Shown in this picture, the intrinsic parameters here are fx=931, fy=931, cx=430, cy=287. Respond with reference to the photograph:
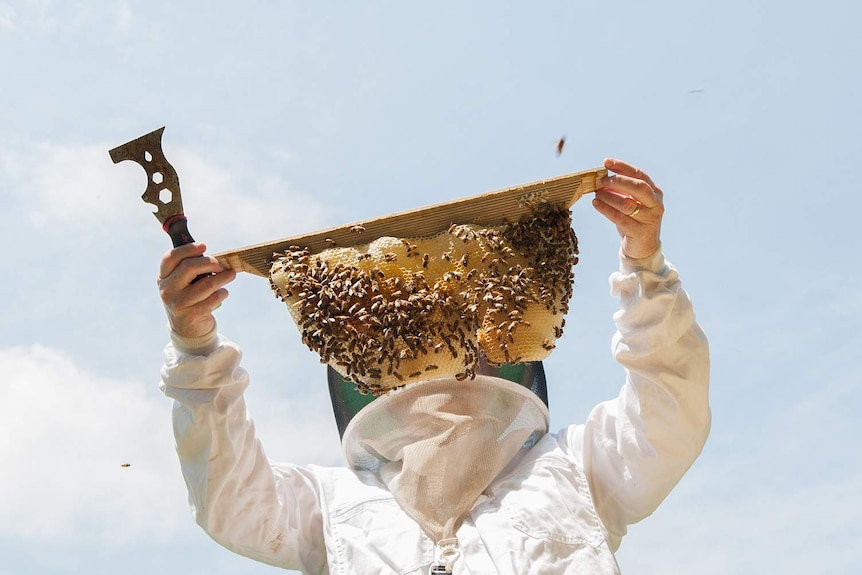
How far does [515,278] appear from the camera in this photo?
3.39 meters

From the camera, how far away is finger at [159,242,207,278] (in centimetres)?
346

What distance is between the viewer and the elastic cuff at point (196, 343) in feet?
11.7

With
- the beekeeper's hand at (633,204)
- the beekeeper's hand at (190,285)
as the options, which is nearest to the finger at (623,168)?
the beekeeper's hand at (633,204)

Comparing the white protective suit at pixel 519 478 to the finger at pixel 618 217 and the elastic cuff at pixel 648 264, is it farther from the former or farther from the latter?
the finger at pixel 618 217

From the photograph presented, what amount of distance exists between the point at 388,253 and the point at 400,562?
1.12 meters

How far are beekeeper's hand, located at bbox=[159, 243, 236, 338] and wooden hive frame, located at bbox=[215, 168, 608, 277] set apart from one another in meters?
0.07

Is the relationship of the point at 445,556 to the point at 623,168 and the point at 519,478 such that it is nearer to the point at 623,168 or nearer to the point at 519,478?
the point at 519,478

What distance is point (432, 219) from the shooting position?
3514 mm

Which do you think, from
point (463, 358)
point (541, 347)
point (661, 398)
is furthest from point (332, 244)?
point (661, 398)

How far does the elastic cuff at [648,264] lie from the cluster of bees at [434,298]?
0.71 ft

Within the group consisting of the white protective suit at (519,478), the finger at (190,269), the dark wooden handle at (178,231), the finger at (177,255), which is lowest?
the white protective suit at (519,478)

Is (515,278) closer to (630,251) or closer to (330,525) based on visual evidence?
(630,251)

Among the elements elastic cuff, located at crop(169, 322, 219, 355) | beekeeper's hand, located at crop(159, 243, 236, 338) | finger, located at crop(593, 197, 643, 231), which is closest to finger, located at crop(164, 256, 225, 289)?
beekeeper's hand, located at crop(159, 243, 236, 338)

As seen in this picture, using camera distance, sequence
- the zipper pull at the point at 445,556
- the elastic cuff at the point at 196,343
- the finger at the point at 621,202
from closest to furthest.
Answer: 1. the zipper pull at the point at 445,556
2. the finger at the point at 621,202
3. the elastic cuff at the point at 196,343
